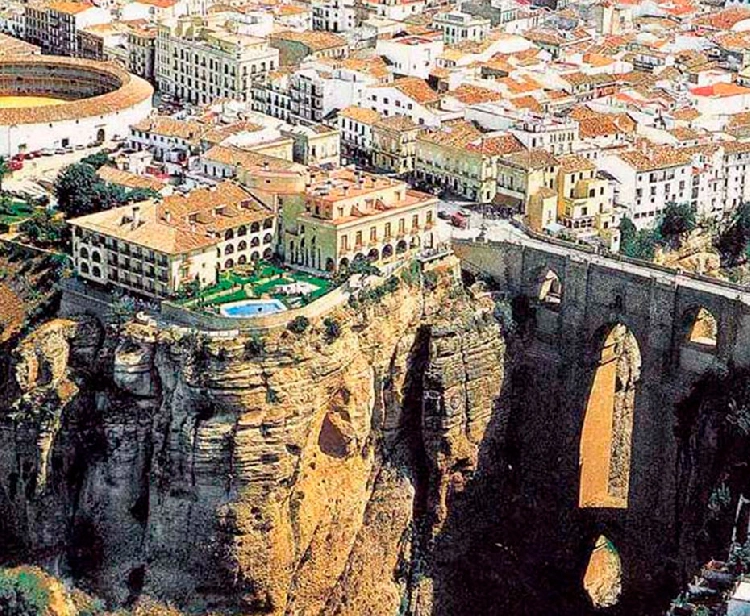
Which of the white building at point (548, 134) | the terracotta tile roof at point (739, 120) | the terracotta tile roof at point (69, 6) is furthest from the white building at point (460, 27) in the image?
the white building at point (548, 134)

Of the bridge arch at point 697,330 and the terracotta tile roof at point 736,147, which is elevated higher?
the terracotta tile roof at point 736,147

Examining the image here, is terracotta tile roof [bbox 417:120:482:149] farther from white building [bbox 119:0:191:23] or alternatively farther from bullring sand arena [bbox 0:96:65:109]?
white building [bbox 119:0:191:23]

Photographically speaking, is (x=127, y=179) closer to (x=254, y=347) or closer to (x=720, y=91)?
(x=254, y=347)

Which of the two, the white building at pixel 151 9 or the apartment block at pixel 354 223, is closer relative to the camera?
the apartment block at pixel 354 223

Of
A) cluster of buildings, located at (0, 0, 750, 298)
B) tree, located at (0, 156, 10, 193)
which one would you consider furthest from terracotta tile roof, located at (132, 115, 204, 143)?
tree, located at (0, 156, 10, 193)

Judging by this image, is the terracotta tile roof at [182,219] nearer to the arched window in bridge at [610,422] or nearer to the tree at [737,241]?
the arched window in bridge at [610,422]

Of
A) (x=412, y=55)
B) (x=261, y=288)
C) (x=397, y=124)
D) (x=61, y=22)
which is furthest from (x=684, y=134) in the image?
(x=61, y=22)
